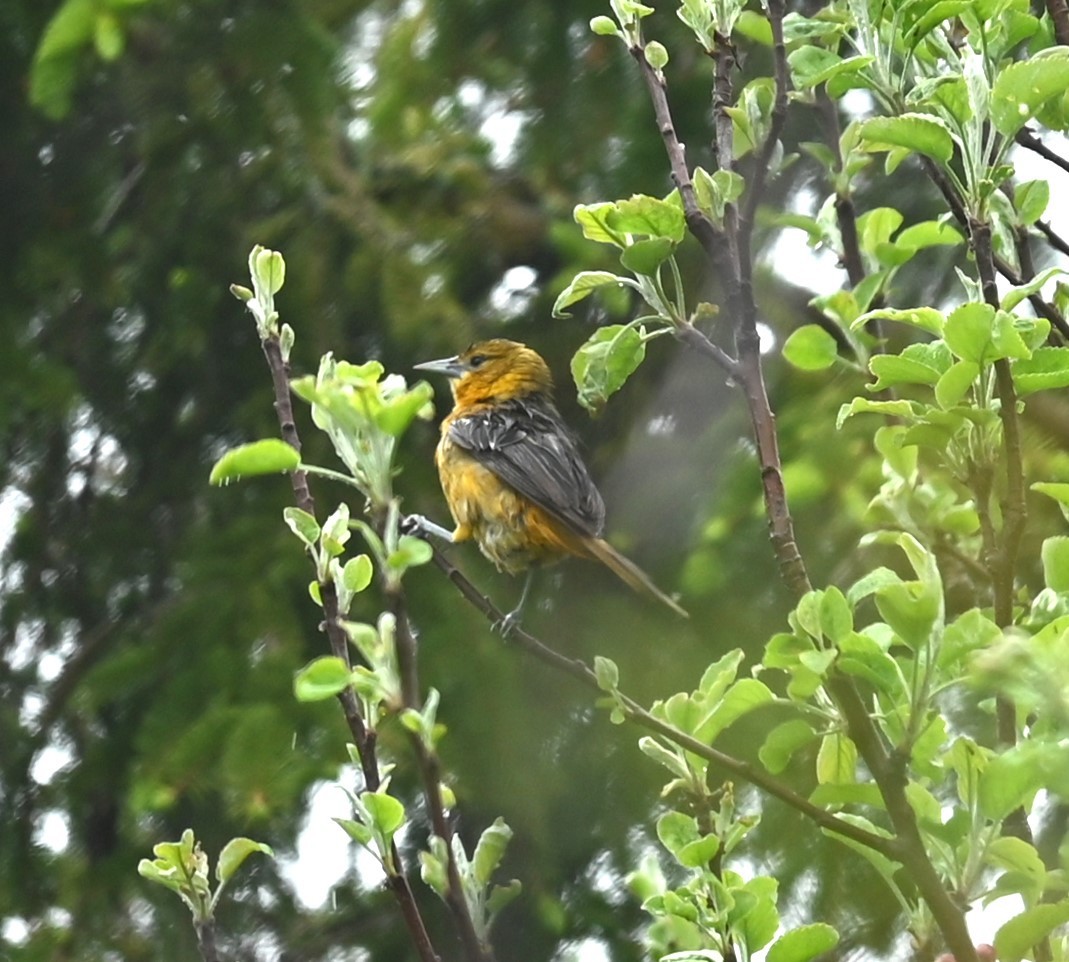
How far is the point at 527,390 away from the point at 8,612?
1602 mm

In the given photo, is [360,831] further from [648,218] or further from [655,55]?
[655,55]

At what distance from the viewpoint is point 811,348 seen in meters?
2.28

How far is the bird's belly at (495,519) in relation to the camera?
13.4ft

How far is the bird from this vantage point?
12.9ft

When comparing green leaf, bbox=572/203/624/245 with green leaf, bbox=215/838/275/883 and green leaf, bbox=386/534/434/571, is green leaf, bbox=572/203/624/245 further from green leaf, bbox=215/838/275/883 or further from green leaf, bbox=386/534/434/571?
green leaf, bbox=215/838/275/883

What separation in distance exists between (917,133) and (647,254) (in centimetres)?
31

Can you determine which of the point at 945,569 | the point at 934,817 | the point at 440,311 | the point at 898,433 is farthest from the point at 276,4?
the point at 934,817

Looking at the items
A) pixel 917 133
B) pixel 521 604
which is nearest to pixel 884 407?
pixel 917 133

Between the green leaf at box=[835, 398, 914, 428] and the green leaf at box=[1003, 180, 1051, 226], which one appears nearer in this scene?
the green leaf at box=[835, 398, 914, 428]

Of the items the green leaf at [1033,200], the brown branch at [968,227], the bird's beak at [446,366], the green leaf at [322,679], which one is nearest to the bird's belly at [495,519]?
the bird's beak at [446,366]

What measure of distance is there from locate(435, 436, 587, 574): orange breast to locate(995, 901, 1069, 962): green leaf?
2504 millimetres

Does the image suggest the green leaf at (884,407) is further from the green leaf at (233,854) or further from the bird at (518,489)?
the bird at (518,489)

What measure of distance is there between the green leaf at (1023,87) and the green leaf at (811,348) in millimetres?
599

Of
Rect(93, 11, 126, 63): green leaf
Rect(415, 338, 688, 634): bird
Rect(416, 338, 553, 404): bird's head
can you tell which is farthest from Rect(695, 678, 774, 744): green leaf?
Rect(416, 338, 553, 404): bird's head
